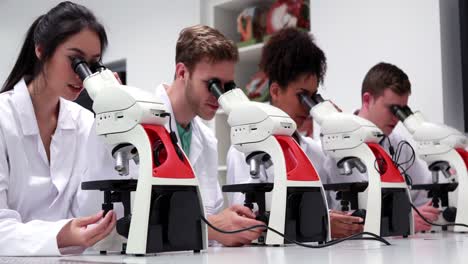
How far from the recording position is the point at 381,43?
3410 mm

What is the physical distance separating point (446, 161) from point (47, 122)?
1569 mm

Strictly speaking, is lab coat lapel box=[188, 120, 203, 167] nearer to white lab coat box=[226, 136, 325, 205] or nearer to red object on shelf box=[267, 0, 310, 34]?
white lab coat box=[226, 136, 325, 205]

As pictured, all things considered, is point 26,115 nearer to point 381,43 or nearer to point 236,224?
point 236,224

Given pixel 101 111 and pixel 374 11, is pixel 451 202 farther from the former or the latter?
pixel 101 111

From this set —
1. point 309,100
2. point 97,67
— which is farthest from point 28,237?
point 309,100

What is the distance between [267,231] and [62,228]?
0.55m

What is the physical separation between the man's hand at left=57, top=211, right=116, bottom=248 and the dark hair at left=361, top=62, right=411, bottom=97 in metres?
1.88

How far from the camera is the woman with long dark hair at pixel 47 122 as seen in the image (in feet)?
5.63

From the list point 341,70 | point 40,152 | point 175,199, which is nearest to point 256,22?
point 341,70

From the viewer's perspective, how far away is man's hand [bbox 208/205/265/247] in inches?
67.2

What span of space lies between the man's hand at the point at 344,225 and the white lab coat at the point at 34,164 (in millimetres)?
817

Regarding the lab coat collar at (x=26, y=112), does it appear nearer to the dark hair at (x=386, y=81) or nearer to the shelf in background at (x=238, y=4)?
the dark hair at (x=386, y=81)

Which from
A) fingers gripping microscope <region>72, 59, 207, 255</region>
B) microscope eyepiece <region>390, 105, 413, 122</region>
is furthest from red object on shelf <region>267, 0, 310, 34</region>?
fingers gripping microscope <region>72, 59, 207, 255</region>

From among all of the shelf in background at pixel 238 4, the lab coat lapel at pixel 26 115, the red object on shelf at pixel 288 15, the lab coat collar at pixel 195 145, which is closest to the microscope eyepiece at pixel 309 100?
the lab coat collar at pixel 195 145
